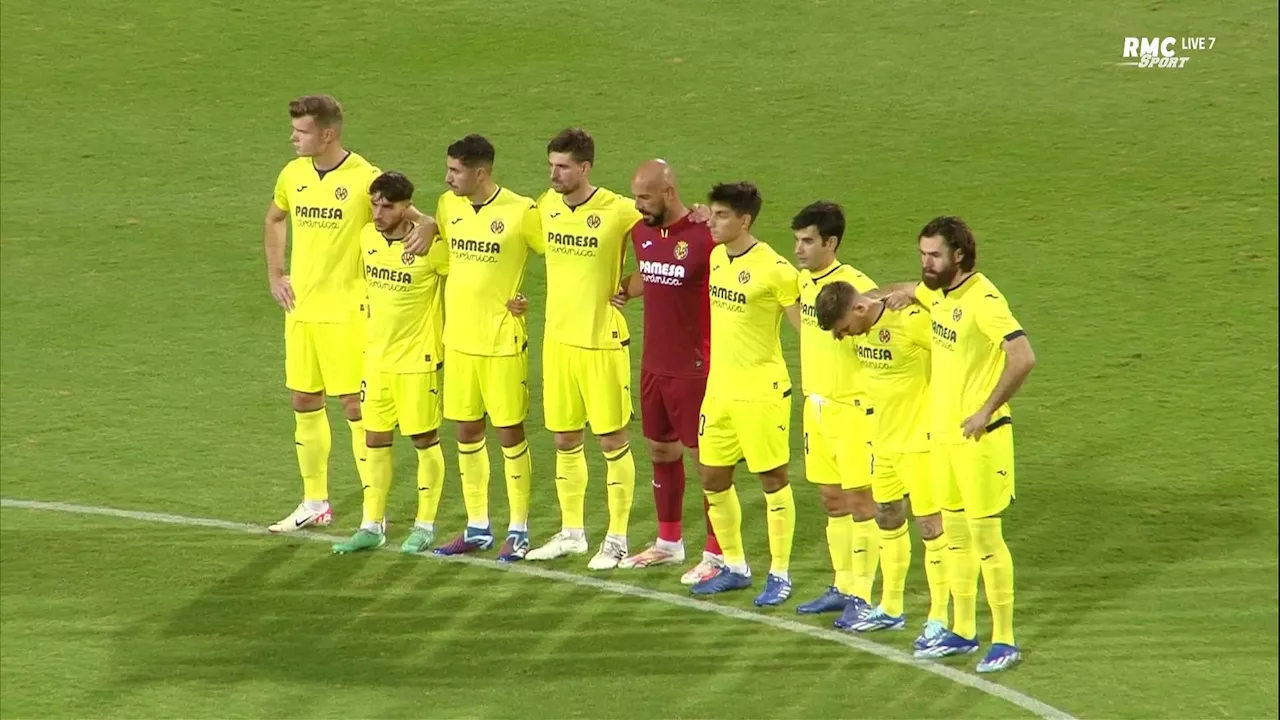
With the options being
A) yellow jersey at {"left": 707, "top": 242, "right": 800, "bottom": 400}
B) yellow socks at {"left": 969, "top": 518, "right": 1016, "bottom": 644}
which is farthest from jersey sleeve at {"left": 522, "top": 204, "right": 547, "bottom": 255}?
yellow socks at {"left": 969, "top": 518, "right": 1016, "bottom": 644}

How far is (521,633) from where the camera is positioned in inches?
388

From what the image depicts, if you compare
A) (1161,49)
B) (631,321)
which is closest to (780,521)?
(631,321)

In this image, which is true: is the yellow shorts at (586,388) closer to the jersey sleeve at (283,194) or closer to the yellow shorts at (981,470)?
the jersey sleeve at (283,194)

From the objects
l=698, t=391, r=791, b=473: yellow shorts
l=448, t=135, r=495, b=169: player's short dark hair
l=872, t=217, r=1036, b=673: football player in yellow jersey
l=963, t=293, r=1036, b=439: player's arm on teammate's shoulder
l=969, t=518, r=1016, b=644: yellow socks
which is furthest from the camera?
l=448, t=135, r=495, b=169: player's short dark hair

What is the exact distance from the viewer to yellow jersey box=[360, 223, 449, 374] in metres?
10.7

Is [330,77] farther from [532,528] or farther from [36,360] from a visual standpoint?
[532,528]

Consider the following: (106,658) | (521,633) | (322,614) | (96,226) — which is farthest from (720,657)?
(96,226)

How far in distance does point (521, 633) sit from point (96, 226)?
7982mm

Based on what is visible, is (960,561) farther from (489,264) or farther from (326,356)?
(326,356)

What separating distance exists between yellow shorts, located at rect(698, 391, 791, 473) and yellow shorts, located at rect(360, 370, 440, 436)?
5.10 ft

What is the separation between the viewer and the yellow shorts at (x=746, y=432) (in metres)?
9.92

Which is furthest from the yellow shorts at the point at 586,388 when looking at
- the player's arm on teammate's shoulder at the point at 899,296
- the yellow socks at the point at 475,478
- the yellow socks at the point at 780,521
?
the player's arm on teammate's shoulder at the point at 899,296

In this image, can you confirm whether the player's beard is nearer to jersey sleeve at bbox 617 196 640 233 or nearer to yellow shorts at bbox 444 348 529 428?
jersey sleeve at bbox 617 196 640 233

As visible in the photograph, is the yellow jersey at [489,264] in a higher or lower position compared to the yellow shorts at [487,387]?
higher
